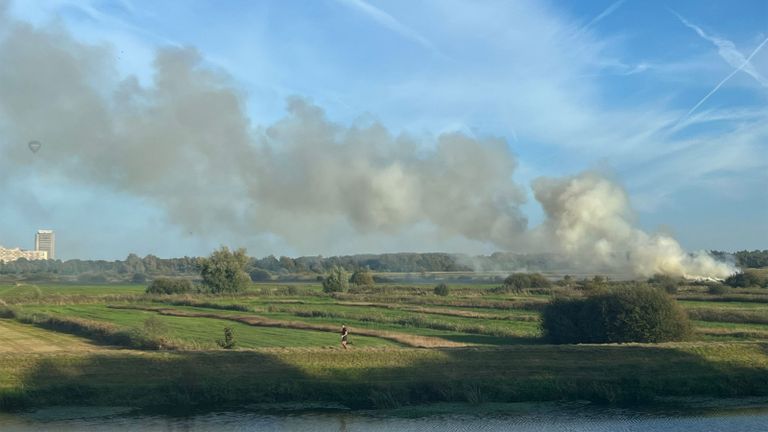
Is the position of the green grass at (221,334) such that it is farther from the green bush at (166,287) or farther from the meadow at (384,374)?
the green bush at (166,287)

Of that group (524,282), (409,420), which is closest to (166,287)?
(524,282)

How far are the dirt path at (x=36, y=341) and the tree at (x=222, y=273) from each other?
52191 mm

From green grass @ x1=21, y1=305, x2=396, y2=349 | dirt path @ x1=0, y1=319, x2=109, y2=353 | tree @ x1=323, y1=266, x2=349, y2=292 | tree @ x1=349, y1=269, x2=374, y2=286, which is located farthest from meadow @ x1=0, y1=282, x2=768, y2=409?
tree @ x1=349, y1=269, x2=374, y2=286

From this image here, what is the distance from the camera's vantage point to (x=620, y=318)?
1366 inches

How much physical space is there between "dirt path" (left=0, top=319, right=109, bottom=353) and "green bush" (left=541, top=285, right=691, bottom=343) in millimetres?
23623

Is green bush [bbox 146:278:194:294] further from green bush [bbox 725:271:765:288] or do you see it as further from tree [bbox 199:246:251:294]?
green bush [bbox 725:271:765:288]

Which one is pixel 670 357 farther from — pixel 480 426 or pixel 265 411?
pixel 265 411

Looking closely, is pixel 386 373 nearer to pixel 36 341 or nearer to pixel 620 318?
pixel 620 318

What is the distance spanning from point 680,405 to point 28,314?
52.7 m

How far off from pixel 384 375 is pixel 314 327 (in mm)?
20540

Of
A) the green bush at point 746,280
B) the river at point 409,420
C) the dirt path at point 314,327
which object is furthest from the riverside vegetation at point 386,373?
the green bush at point 746,280

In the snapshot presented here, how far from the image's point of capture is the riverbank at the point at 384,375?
26.1 meters

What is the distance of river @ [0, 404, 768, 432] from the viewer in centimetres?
2223

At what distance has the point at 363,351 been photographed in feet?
97.8
